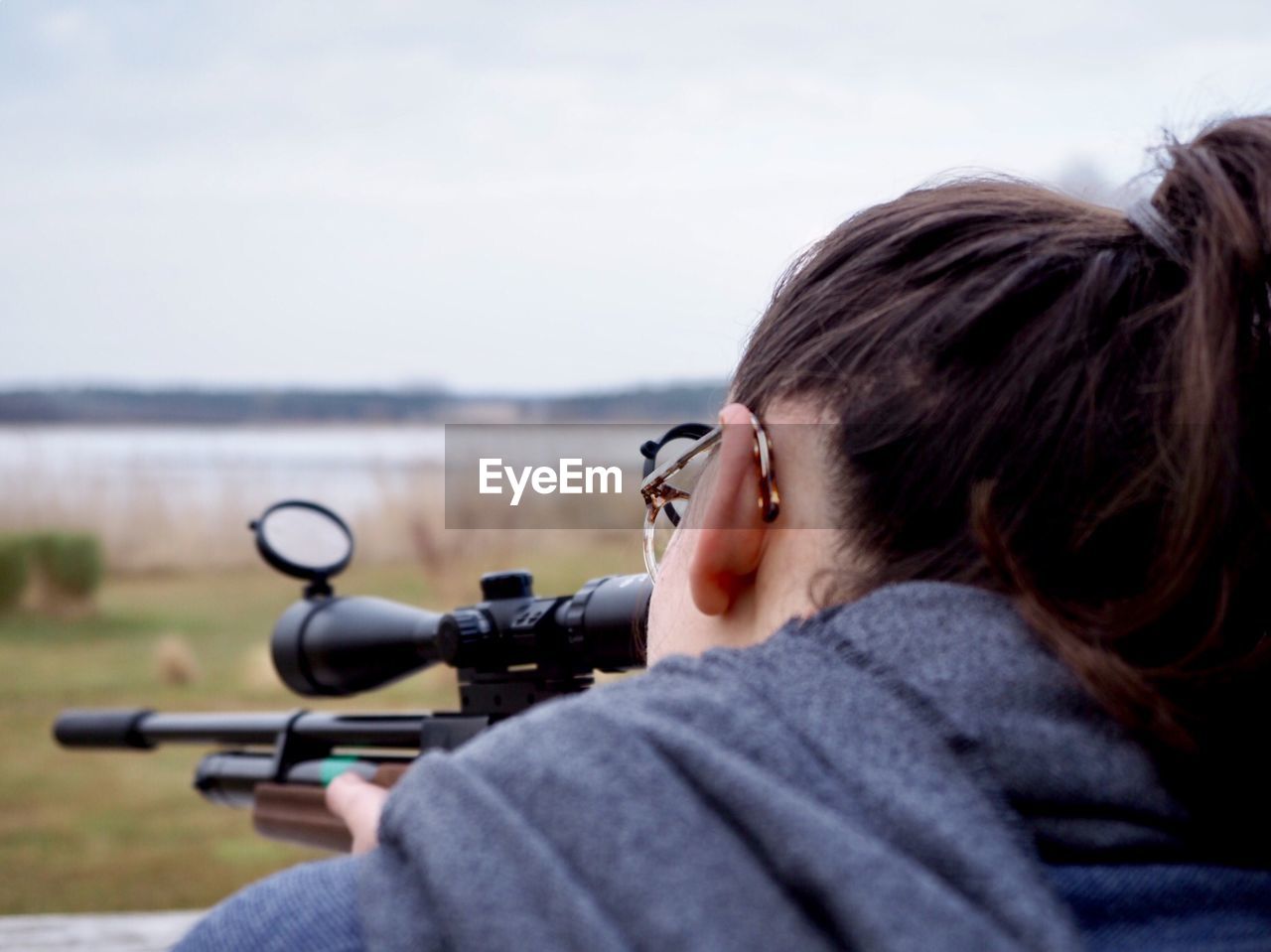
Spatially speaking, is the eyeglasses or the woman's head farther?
the eyeglasses

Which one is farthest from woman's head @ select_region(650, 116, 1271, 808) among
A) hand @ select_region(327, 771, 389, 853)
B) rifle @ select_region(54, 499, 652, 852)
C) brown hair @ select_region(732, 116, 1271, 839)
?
hand @ select_region(327, 771, 389, 853)

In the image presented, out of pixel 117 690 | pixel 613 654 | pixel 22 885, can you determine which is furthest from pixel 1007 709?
pixel 117 690

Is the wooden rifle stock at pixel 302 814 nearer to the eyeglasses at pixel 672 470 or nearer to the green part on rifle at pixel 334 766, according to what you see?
the green part on rifle at pixel 334 766

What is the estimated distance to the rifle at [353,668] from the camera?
4.79 feet

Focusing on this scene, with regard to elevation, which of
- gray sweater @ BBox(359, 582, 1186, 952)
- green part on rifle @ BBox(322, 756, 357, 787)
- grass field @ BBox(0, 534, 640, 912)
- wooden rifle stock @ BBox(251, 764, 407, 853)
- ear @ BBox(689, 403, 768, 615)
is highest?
ear @ BBox(689, 403, 768, 615)

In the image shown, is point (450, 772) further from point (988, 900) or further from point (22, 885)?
point (22, 885)

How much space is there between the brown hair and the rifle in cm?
67

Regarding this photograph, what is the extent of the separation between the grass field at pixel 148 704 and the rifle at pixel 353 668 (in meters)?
0.21

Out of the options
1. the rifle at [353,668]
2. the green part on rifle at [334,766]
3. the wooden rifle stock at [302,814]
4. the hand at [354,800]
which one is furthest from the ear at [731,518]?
the green part on rifle at [334,766]

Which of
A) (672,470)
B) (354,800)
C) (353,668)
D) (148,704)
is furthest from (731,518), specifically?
(148,704)

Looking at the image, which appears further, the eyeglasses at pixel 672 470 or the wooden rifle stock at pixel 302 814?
the wooden rifle stock at pixel 302 814

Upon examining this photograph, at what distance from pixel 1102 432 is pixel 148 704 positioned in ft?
14.4

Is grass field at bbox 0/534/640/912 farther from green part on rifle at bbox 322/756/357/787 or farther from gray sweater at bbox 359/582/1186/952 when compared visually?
gray sweater at bbox 359/582/1186/952

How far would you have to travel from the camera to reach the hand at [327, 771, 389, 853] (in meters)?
1.43
